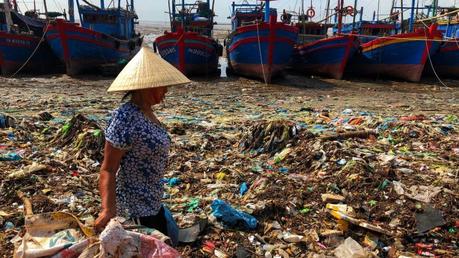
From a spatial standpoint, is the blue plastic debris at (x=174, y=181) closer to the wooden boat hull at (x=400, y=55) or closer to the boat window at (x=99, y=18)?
the wooden boat hull at (x=400, y=55)

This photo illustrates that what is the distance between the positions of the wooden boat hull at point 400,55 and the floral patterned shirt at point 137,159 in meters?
14.9

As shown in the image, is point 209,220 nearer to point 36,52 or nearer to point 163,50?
point 163,50

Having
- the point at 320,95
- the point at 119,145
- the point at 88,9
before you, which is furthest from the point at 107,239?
the point at 88,9

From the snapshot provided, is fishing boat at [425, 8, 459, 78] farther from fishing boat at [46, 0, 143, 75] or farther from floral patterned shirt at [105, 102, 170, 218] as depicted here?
floral patterned shirt at [105, 102, 170, 218]

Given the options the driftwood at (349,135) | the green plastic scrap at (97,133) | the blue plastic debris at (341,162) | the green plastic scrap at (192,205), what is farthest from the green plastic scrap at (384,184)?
the green plastic scrap at (97,133)

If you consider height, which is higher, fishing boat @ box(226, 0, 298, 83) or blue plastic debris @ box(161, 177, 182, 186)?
fishing boat @ box(226, 0, 298, 83)

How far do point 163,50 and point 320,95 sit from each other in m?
7.08

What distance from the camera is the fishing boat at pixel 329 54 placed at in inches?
646

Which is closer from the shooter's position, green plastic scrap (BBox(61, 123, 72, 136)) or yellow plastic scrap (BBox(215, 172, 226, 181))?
yellow plastic scrap (BBox(215, 172, 226, 181))

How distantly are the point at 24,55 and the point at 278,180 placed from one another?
16240 mm

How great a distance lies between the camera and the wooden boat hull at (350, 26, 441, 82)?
50.4 ft

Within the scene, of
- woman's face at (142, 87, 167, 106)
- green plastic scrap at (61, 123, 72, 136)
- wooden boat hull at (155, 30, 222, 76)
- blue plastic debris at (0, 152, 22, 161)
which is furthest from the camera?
wooden boat hull at (155, 30, 222, 76)

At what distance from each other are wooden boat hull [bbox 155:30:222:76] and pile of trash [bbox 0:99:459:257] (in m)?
10.1

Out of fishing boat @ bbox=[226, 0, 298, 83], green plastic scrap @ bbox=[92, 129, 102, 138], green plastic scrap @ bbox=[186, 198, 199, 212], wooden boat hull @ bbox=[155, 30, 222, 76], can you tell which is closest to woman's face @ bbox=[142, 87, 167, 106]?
green plastic scrap @ bbox=[186, 198, 199, 212]
